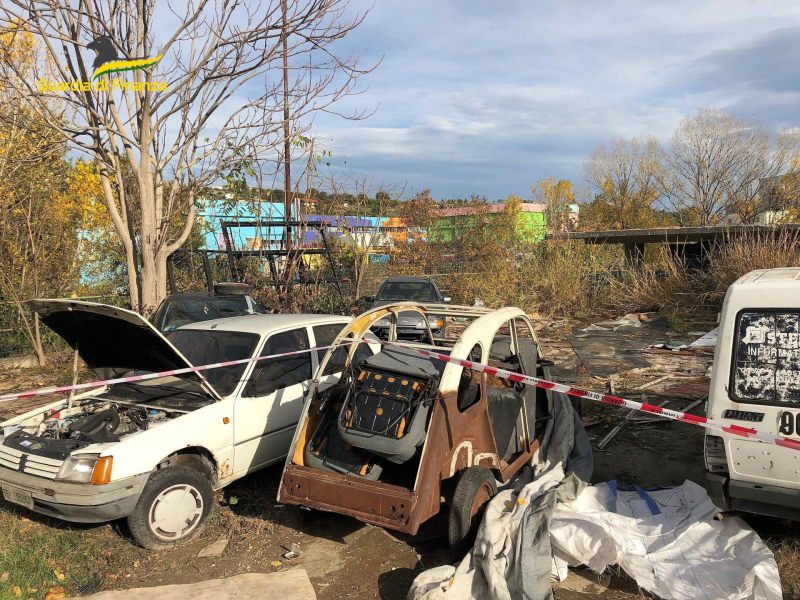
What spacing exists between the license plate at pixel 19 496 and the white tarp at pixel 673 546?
392cm

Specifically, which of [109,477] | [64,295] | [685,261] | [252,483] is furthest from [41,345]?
[685,261]

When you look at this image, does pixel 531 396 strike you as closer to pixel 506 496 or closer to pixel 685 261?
pixel 506 496

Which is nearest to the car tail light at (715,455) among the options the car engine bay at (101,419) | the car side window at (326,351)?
the car side window at (326,351)

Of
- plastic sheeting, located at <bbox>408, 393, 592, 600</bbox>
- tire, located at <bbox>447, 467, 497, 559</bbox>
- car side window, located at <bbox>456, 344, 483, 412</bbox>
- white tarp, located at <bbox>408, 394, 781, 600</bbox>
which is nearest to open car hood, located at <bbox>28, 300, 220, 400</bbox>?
car side window, located at <bbox>456, 344, 483, 412</bbox>

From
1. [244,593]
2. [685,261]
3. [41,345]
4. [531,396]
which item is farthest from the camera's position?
[685,261]

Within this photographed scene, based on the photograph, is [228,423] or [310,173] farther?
[310,173]

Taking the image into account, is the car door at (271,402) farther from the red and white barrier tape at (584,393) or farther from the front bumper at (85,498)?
the front bumper at (85,498)

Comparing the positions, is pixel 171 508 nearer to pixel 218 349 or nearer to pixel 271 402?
pixel 271 402

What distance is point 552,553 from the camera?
13.6 ft

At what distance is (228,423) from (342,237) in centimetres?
1112

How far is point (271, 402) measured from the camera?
561 cm

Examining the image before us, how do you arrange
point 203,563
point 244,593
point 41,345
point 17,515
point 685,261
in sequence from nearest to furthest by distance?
1. point 244,593
2. point 203,563
3. point 17,515
4. point 41,345
5. point 685,261

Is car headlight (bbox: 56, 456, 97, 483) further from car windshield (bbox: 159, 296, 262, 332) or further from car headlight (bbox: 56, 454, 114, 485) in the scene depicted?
car windshield (bbox: 159, 296, 262, 332)

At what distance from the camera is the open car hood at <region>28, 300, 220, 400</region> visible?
4.83m
